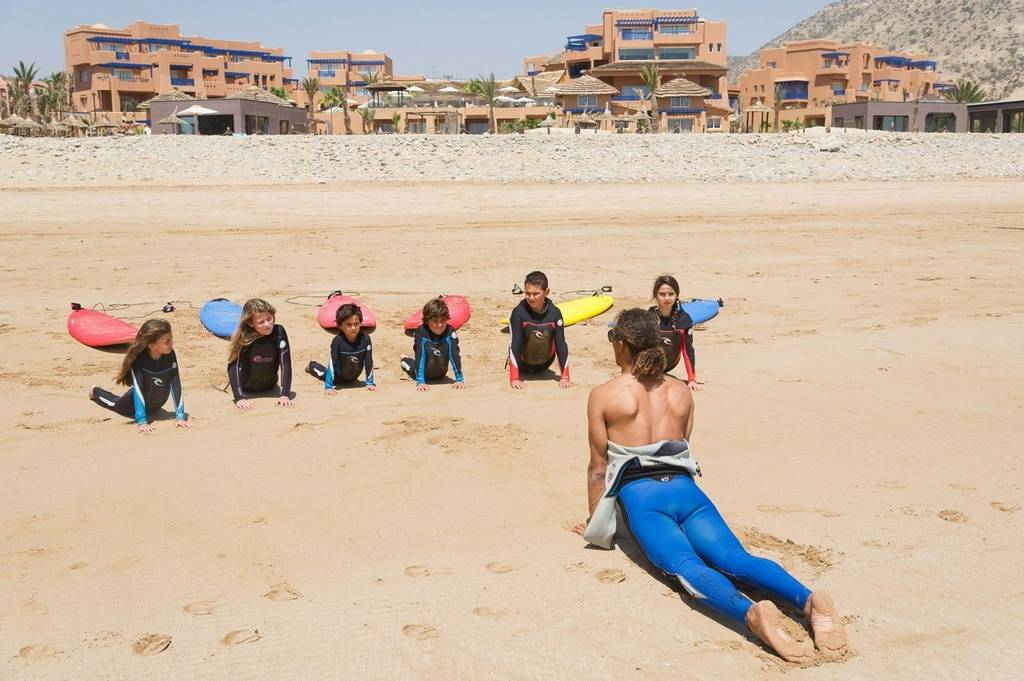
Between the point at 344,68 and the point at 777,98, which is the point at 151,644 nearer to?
the point at 777,98

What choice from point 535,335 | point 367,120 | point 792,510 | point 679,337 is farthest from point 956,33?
point 792,510

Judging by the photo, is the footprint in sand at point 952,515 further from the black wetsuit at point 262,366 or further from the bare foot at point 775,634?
the black wetsuit at point 262,366

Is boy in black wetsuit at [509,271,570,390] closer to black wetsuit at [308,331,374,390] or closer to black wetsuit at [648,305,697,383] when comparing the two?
black wetsuit at [648,305,697,383]

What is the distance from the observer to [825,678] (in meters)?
3.29

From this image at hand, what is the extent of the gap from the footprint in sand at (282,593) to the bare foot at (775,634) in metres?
1.86

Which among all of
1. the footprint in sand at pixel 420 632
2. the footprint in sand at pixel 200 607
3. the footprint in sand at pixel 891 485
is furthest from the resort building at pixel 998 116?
the footprint in sand at pixel 200 607

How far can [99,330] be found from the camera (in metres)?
8.84

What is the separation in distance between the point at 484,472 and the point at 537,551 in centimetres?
117

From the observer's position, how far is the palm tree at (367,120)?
55.9 meters

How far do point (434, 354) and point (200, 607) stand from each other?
3942 millimetres

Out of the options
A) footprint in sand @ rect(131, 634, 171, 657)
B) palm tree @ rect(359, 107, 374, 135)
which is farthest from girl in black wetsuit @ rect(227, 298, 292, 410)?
palm tree @ rect(359, 107, 374, 135)

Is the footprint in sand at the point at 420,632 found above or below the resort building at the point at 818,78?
below

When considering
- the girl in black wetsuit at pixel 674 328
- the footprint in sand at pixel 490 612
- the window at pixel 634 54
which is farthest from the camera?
the window at pixel 634 54

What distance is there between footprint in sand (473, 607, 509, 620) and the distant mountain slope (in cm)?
11065
